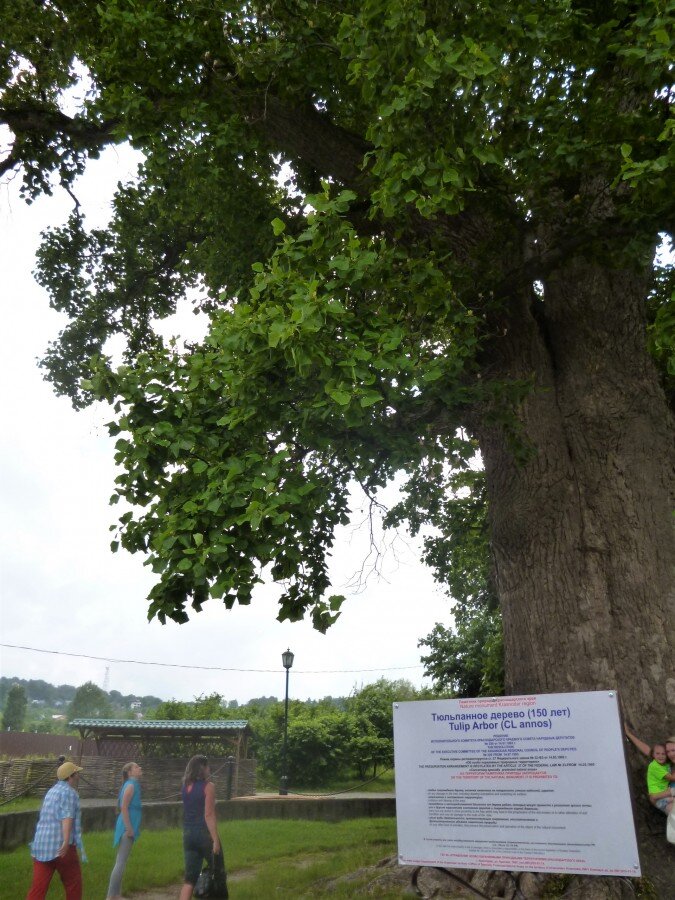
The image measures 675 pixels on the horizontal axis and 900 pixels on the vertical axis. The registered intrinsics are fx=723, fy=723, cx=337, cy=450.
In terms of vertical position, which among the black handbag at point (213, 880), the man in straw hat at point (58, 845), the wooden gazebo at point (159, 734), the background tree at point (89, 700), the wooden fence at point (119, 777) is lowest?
the black handbag at point (213, 880)

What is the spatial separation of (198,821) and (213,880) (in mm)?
503

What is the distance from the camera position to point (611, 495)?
617 cm

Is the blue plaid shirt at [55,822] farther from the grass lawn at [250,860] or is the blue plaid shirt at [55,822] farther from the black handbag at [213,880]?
the black handbag at [213,880]

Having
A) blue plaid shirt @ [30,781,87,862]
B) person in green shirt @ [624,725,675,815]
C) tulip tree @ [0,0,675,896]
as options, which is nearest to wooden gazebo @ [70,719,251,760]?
blue plaid shirt @ [30,781,87,862]

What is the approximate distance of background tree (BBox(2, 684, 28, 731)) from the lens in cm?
2777

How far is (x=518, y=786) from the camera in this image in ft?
15.8

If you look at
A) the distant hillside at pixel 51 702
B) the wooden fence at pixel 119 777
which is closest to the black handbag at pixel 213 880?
the wooden fence at pixel 119 777

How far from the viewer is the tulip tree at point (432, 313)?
202 inches

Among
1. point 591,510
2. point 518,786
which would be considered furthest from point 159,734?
point 591,510

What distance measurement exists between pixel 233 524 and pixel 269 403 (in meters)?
1.02

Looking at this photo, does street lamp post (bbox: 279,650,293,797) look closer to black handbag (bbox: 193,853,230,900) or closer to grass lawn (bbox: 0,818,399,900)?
grass lawn (bbox: 0,818,399,900)

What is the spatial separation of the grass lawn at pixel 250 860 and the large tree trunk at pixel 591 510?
2688 mm

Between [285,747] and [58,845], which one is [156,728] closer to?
[285,747]

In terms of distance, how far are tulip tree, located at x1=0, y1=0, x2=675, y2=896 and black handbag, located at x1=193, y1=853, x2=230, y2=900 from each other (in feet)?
8.27
